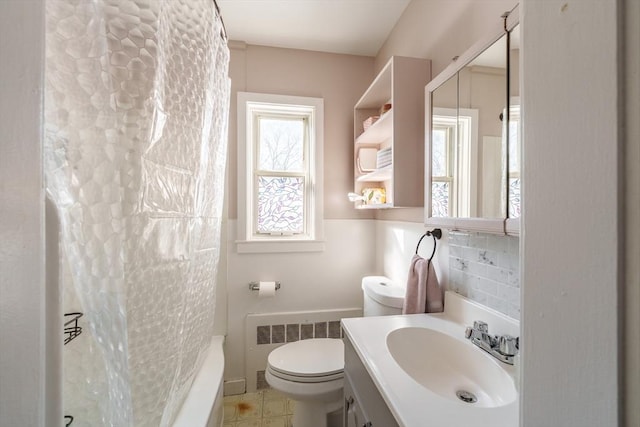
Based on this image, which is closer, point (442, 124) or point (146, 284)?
point (146, 284)

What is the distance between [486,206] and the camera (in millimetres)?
847

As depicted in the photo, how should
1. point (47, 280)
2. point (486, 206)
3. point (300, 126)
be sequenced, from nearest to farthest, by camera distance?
point (47, 280), point (486, 206), point (300, 126)

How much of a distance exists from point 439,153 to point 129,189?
42.7 inches

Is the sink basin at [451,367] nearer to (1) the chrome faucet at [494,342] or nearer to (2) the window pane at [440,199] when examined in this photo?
(1) the chrome faucet at [494,342]

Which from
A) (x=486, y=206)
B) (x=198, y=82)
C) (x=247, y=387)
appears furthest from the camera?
(x=247, y=387)

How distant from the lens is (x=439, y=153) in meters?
1.10

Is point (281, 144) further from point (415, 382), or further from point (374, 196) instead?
point (415, 382)

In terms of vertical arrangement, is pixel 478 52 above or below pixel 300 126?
below

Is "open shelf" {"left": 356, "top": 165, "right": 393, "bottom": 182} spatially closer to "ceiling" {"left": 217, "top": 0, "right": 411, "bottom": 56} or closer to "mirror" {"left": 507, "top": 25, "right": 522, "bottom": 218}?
"mirror" {"left": 507, "top": 25, "right": 522, "bottom": 218}

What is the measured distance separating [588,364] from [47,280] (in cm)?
62

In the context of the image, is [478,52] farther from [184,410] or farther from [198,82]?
[184,410]

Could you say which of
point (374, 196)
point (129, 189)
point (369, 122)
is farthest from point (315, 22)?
point (129, 189)

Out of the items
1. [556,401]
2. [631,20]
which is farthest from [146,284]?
[631,20]

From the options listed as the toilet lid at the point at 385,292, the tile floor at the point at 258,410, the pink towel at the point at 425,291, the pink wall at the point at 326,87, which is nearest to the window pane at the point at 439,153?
A: the pink towel at the point at 425,291
